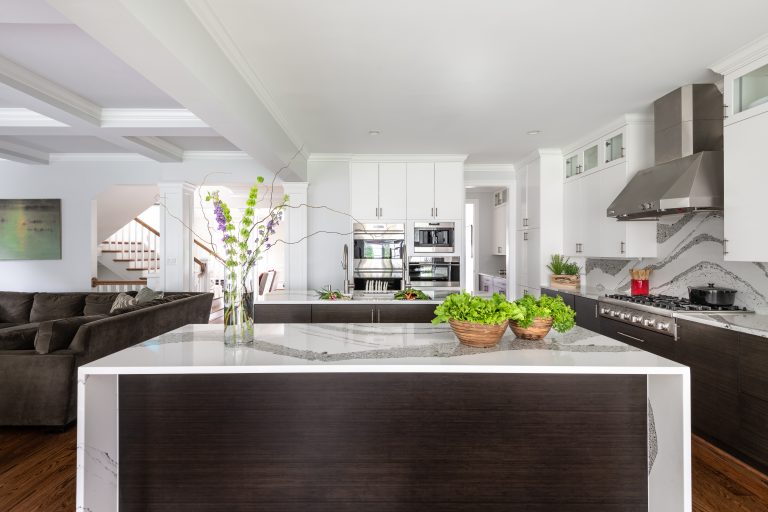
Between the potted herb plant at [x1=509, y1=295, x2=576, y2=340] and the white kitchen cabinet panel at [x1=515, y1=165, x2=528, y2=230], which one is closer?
the potted herb plant at [x1=509, y1=295, x2=576, y2=340]

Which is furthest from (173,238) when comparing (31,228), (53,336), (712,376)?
(712,376)

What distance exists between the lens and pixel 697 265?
3.66 m

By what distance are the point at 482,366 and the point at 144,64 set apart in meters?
2.04

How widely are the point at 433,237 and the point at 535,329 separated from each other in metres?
3.62

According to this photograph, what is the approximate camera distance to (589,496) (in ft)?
5.86

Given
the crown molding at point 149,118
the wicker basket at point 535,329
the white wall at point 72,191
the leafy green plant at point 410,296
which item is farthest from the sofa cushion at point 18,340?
the wicker basket at point 535,329

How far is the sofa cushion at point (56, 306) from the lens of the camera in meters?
5.29

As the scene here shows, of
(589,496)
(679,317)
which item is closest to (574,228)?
(679,317)

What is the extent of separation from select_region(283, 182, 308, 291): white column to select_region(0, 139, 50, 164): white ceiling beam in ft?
10.4

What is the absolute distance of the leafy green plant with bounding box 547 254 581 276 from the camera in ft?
16.5

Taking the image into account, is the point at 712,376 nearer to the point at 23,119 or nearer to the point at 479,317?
the point at 479,317

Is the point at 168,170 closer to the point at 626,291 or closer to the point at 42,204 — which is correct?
the point at 42,204

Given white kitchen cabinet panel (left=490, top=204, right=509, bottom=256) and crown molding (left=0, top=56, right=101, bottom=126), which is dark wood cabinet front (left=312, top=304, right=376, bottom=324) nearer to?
crown molding (left=0, top=56, right=101, bottom=126)

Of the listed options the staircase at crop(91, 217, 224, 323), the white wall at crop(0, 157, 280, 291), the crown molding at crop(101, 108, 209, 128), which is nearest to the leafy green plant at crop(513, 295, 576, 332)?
the crown molding at crop(101, 108, 209, 128)
